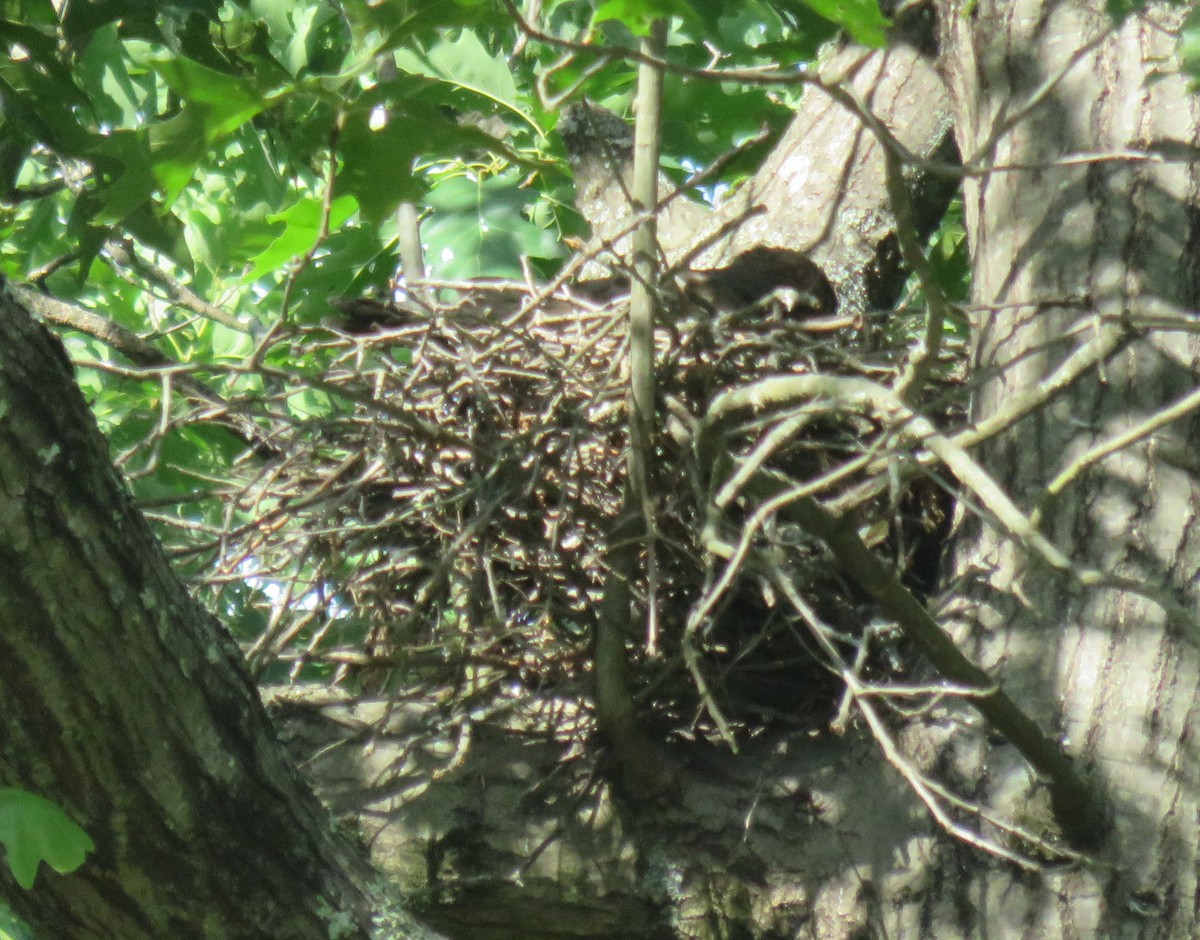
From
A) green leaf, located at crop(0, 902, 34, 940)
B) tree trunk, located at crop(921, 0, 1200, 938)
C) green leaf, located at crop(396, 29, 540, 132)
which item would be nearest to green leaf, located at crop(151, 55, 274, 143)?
tree trunk, located at crop(921, 0, 1200, 938)

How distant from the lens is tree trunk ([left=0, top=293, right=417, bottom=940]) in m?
1.41

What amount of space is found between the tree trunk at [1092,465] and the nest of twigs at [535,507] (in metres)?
0.23

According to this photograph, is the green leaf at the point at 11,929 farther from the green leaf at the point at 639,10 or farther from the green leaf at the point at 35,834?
the green leaf at the point at 639,10

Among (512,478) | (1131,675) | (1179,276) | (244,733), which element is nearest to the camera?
(244,733)

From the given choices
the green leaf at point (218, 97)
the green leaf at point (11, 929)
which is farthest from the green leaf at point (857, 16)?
the green leaf at point (11, 929)

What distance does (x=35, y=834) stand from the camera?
1.38m

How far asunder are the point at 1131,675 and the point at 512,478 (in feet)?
3.01

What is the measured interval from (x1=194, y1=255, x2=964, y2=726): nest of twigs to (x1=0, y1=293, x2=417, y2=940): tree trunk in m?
0.48

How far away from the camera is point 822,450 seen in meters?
2.29

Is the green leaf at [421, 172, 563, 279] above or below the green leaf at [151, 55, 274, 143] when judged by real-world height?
above

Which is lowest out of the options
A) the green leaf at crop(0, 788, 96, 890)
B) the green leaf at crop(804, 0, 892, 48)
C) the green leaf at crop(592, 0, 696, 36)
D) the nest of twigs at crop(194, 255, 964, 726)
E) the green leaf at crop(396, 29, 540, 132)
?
the green leaf at crop(0, 788, 96, 890)

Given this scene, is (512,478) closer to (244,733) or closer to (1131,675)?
(244,733)

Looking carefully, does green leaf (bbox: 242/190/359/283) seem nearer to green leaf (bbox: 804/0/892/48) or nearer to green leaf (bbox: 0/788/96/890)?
green leaf (bbox: 0/788/96/890)

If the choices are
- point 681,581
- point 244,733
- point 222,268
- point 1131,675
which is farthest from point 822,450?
point 222,268
